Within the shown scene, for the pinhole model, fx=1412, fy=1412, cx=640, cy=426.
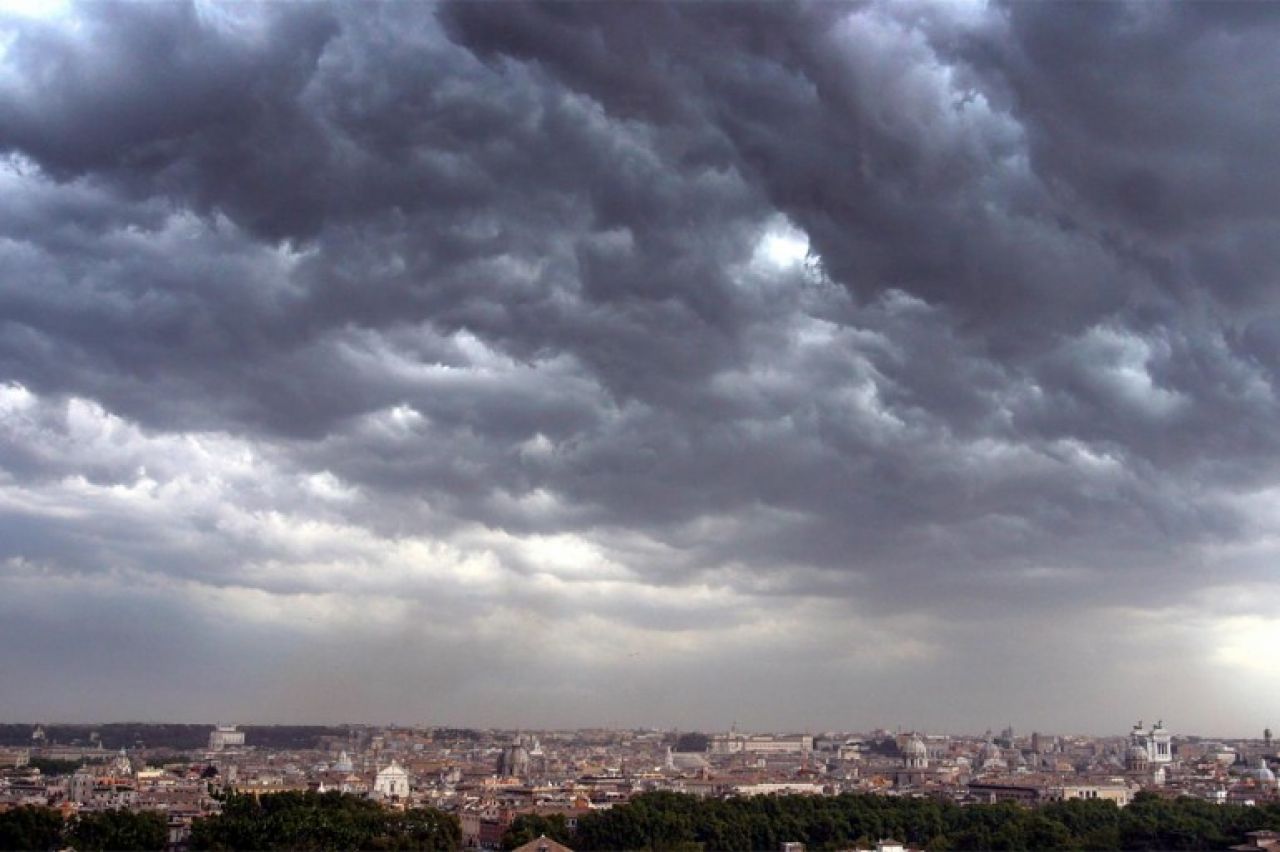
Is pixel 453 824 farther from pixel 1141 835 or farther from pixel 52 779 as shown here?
pixel 52 779

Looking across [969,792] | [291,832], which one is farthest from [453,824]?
[969,792]

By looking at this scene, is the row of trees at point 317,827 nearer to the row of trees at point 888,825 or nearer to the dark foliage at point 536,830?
the dark foliage at point 536,830

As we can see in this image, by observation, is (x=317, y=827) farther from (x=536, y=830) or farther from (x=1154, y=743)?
(x=1154, y=743)

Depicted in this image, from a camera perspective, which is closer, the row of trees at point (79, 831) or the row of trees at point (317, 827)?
the row of trees at point (79, 831)

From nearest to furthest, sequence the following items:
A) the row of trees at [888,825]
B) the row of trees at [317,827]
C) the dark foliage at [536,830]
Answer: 1. the row of trees at [317,827]
2. the dark foliage at [536,830]
3. the row of trees at [888,825]

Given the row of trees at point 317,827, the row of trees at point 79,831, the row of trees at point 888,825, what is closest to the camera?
the row of trees at point 79,831

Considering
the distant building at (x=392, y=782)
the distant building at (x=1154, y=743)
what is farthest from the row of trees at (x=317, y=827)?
the distant building at (x=1154, y=743)
